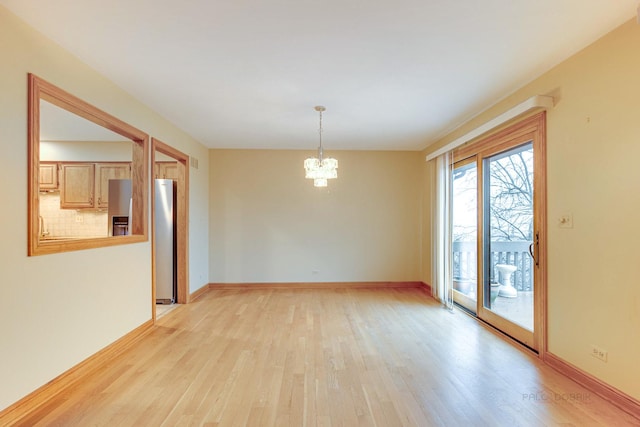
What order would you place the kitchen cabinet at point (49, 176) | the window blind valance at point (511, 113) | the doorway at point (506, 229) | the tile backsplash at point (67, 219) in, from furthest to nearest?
1. the tile backsplash at point (67, 219)
2. the kitchen cabinet at point (49, 176)
3. the doorway at point (506, 229)
4. the window blind valance at point (511, 113)

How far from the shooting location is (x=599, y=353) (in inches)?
91.9

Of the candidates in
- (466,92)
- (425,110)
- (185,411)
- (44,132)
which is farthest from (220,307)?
(466,92)

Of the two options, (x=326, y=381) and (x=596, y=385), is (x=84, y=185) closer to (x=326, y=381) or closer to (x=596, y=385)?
(x=326, y=381)

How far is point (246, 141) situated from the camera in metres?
5.38

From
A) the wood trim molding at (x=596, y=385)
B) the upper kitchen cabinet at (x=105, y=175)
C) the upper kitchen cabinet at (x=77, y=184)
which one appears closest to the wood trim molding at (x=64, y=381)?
the upper kitchen cabinet at (x=105, y=175)

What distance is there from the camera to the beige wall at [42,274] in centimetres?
200

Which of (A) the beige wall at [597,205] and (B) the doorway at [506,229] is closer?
(A) the beige wall at [597,205]

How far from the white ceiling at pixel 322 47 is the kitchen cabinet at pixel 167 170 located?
1.44 m

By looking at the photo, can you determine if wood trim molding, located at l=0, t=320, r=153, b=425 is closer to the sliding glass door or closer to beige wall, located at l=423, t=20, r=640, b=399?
beige wall, located at l=423, t=20, r=640, b=399

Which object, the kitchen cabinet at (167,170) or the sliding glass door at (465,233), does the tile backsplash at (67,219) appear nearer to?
the kitchen cabinet at (167,170)

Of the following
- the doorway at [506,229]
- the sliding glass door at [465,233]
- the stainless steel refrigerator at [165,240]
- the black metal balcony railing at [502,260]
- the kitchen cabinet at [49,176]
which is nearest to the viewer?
the doorway at [506,229]

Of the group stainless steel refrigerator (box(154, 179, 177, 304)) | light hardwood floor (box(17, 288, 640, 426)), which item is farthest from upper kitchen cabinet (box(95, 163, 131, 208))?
light hardwood floor (box(17, 288, 640, 426))

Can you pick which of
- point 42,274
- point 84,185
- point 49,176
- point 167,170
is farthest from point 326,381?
point 49,176

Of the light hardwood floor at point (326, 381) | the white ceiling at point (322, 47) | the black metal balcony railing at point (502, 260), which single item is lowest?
the light hardwood floor at point (326, 381)
